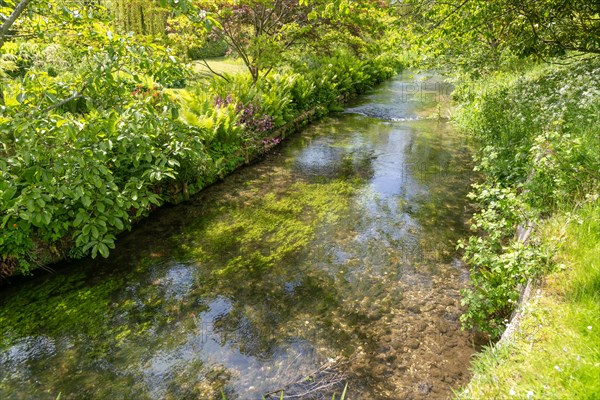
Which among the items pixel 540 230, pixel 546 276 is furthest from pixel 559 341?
pixel 540 230

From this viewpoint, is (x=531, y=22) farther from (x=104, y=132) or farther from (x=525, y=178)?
(x=104, y=132)

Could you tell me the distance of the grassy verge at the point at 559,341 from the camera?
226 centimetres

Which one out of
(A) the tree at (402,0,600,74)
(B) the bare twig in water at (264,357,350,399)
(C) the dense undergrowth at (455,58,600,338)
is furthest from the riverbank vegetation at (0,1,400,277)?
(C) the dense undergrowth at (455,58,600,338)

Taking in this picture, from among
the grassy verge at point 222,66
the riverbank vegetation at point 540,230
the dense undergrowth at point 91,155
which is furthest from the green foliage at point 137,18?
the riverbank vegetation at point 540,230

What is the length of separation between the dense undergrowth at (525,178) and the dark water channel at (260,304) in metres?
0.56

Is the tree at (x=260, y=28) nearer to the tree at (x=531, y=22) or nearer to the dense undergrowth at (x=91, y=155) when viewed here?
the dense undergrowth at (x=91, y=155)

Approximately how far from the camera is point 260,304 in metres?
4.73

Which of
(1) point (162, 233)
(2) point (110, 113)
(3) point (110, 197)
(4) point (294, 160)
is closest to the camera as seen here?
(2) point (110, 113)

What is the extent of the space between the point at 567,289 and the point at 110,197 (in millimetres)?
5384

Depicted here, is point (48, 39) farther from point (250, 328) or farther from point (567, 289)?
point (567, 289)

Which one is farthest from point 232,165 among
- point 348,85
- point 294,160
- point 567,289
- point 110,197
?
point 348,85

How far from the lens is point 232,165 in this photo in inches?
349

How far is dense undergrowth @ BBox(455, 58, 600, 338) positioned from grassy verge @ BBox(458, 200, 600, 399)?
0.24 metres

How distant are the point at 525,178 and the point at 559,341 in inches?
163
